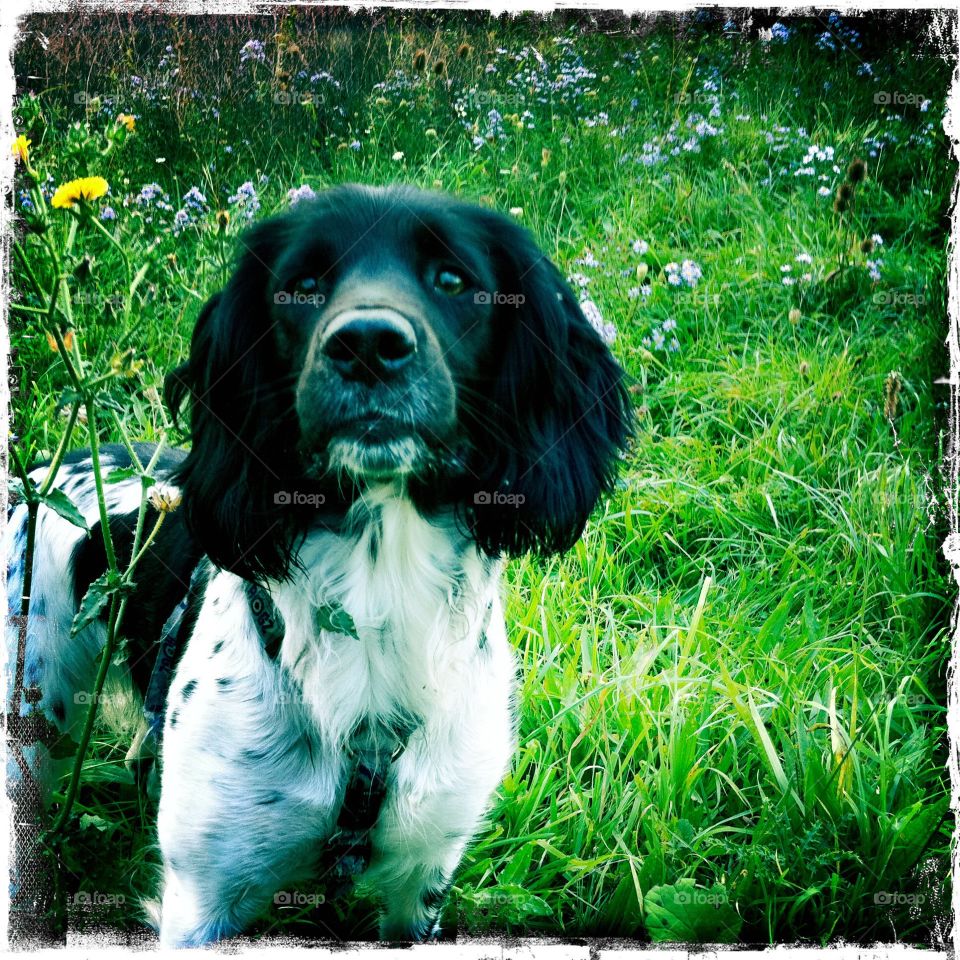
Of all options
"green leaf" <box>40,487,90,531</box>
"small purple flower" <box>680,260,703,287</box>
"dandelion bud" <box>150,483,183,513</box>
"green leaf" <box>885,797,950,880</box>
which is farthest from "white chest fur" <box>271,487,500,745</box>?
"small purple flower" <box>680,260,703,287</box>

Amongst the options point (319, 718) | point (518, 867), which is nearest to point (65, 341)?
point (319, 718)

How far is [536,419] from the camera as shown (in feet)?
7.27

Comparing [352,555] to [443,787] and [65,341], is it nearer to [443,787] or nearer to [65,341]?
[443,787]

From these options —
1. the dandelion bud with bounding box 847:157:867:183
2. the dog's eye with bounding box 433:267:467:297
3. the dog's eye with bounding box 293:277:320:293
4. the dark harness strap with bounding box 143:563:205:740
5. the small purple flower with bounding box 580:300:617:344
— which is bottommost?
the dark harness strap with bounding box 143:563:205:740

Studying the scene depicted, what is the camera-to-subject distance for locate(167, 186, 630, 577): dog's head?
5.99 feet

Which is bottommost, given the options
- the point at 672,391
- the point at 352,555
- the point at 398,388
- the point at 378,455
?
the point at 352,555

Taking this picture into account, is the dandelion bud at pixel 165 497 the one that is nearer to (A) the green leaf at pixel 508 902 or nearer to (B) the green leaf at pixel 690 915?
(A) the green leaf at pixel 508 902

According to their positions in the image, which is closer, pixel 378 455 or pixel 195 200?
pixel 378 455

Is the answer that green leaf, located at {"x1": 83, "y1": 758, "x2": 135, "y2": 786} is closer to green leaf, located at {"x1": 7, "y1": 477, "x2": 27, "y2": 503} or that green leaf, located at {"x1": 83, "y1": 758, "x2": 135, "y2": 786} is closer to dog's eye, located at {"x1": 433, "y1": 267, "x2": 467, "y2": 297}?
green leaf, located at {"x1": 7, "y1": 477, "x2": 27, "y2": 503}

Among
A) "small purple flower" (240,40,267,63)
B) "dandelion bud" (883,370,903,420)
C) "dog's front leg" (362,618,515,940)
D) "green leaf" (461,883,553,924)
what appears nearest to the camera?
"dog's front leg" (362,618,515,940)

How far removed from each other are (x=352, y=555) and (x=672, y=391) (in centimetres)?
194

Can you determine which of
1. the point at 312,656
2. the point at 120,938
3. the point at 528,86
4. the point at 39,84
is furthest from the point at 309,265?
the point at 528,86

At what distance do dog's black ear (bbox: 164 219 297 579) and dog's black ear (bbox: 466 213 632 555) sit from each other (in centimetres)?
43

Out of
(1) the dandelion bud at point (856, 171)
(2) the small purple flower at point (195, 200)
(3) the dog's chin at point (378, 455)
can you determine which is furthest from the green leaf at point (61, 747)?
(1) the dandelion bud at point (856, 171)
